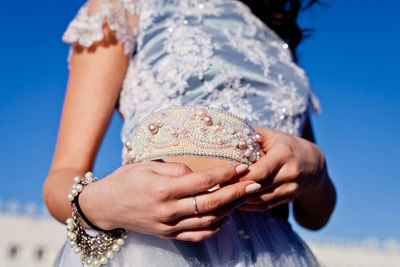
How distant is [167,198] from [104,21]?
0.96 m

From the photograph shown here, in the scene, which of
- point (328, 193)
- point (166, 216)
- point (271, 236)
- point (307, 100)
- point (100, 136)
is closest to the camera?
point (166, 216)

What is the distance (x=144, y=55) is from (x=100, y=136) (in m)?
0.36

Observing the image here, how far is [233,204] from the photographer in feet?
3.22

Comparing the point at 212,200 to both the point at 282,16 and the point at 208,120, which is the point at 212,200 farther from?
the point at 282,16

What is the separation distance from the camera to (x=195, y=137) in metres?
1.05

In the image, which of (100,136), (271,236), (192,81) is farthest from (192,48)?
(271,236)

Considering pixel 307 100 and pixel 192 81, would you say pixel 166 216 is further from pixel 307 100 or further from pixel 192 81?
pixel 307 100

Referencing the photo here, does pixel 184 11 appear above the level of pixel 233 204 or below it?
above

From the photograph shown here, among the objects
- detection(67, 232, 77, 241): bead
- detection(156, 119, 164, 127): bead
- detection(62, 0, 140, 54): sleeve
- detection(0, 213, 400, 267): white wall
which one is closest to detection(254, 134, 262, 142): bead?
detection(156, 119, 164, 127): bead

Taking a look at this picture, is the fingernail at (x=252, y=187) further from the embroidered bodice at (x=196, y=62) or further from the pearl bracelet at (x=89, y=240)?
the embroidered bodice at (x=196, y=62)

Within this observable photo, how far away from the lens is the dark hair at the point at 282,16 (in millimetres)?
1973

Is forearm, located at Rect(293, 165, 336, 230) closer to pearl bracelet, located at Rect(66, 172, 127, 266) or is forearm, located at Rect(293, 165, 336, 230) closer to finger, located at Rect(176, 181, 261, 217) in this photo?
finger, located at Rect(176, 181, 261, 217)

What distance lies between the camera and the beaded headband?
1043 millimetres

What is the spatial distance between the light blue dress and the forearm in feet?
0.40
